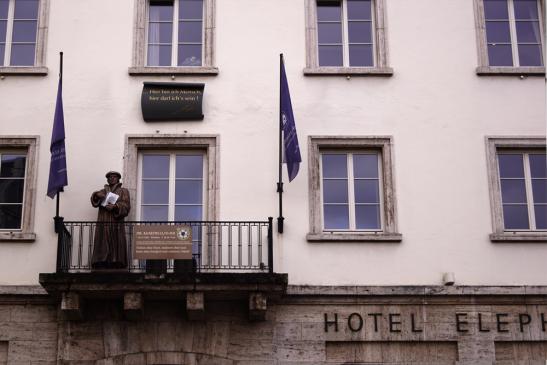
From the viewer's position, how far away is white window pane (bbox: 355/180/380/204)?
17594mm

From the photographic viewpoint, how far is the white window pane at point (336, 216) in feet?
57.2

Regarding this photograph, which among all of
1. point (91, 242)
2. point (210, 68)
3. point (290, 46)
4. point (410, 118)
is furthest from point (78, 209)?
point (410, 118)

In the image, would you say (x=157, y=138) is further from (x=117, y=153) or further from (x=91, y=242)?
(x=91, y=242)

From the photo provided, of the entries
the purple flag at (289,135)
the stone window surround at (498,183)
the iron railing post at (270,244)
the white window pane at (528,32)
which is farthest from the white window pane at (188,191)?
the white window pane at (528,32)

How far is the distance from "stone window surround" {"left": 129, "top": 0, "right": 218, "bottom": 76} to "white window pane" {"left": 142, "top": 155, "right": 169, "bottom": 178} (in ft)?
4.92

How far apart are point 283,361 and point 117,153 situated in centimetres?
455

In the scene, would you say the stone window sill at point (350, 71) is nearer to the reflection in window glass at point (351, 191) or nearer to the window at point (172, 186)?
the reflection in window glass at point (351, 191)

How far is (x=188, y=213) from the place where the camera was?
1748cm

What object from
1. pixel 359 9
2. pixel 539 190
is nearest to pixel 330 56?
pixel 359 9

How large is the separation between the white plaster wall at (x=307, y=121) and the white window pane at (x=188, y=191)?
1.65 ft

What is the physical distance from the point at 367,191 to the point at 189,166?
→ 3129 millimetres

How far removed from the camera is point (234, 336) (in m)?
16.6

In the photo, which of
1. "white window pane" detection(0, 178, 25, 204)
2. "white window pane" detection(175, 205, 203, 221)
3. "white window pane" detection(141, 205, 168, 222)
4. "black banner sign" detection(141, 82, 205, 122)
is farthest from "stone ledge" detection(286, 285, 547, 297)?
"white window pane" detection(0, 178, 25, 204)

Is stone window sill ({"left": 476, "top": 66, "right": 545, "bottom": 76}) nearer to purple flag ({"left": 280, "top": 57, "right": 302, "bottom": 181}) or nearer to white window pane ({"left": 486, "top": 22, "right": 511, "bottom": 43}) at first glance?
white window pane ({"left": 486, "top": 22, "right": 511, "bottom": 43})
